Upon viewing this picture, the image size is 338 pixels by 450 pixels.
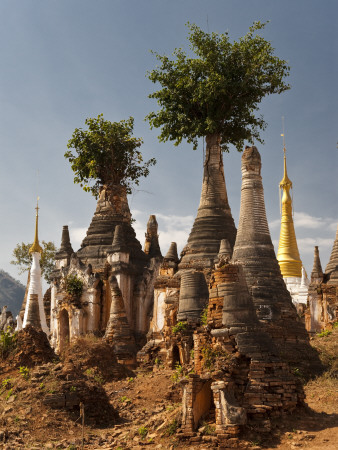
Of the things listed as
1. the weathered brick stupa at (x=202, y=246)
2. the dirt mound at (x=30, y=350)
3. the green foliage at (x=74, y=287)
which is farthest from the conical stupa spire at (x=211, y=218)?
the dirt mound at (x=30, y=350)

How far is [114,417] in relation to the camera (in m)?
14.4

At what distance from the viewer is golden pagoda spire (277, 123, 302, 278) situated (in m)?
40.0

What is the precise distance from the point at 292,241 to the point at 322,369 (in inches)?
1009

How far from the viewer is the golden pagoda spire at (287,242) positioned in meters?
40.0

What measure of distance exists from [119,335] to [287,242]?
826 inches

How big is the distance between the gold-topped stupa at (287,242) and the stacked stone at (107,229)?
12422 millimetres

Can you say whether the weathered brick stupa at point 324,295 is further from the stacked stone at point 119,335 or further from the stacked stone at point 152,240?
the stacked stone at point 152,240

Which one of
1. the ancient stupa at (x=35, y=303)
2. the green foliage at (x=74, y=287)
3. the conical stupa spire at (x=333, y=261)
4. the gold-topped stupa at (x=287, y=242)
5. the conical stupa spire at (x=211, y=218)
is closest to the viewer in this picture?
the conical stupa spire at (x=211, y=218)

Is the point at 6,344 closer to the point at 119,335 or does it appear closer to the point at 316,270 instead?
the point at 119,335

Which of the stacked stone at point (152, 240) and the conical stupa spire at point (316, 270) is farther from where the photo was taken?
the stacked stone at point (152, 240)

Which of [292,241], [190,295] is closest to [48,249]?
[292,241]

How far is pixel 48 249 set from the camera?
45.4 meters

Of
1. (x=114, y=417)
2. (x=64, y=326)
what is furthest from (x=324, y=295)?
(x=64, y=326)

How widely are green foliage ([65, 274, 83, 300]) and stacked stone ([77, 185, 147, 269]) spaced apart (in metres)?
1.20
